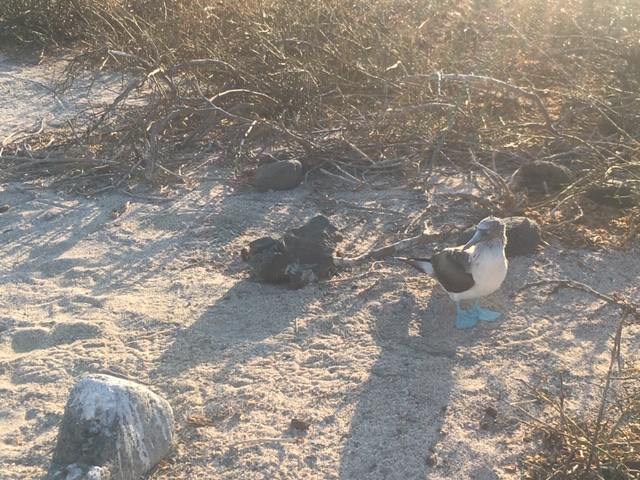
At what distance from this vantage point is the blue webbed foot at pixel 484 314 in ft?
11.1

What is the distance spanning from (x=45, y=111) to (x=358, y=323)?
13.8ft

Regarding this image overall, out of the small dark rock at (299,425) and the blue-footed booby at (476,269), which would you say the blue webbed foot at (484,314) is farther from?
the small dark rock at (299,425)

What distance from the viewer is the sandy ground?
2723 millimetres

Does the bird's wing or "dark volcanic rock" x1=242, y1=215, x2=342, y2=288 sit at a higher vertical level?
the bird's wing

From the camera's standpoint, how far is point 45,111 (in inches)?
257

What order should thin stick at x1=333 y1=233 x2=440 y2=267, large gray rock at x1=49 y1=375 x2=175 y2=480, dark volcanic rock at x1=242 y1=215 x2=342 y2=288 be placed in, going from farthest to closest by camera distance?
thin stick at x1=333 y1=233 x2=440 y2=267 → dark volcanic rock at x1=242 y1=215 x2=342 y2=288 → large gray rock at x1=49 y1=375 x2=175 y2=480

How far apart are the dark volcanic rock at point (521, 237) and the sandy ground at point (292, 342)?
55 mm

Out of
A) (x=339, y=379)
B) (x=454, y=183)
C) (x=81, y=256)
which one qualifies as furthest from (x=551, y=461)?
(x=81, y=256)

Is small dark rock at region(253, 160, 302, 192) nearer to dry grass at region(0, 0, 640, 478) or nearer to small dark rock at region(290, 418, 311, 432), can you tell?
dry grass at region(0, 0, 640, 478)

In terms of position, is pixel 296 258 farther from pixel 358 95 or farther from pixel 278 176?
pixel 358 95

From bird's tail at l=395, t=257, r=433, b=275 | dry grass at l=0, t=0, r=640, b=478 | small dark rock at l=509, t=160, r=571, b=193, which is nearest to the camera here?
bird's tail at l=395, t=257, r=433, b=275

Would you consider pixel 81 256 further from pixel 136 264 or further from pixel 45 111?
pixel 45 111

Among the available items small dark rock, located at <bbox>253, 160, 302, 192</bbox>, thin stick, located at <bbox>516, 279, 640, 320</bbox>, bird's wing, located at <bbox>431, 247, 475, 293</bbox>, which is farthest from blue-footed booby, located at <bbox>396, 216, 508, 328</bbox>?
small dark rock, located at <bbox>253, 160, 302, 192</bbox>

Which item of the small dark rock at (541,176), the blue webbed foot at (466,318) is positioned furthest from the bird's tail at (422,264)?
the small dark rock at (541,176)
